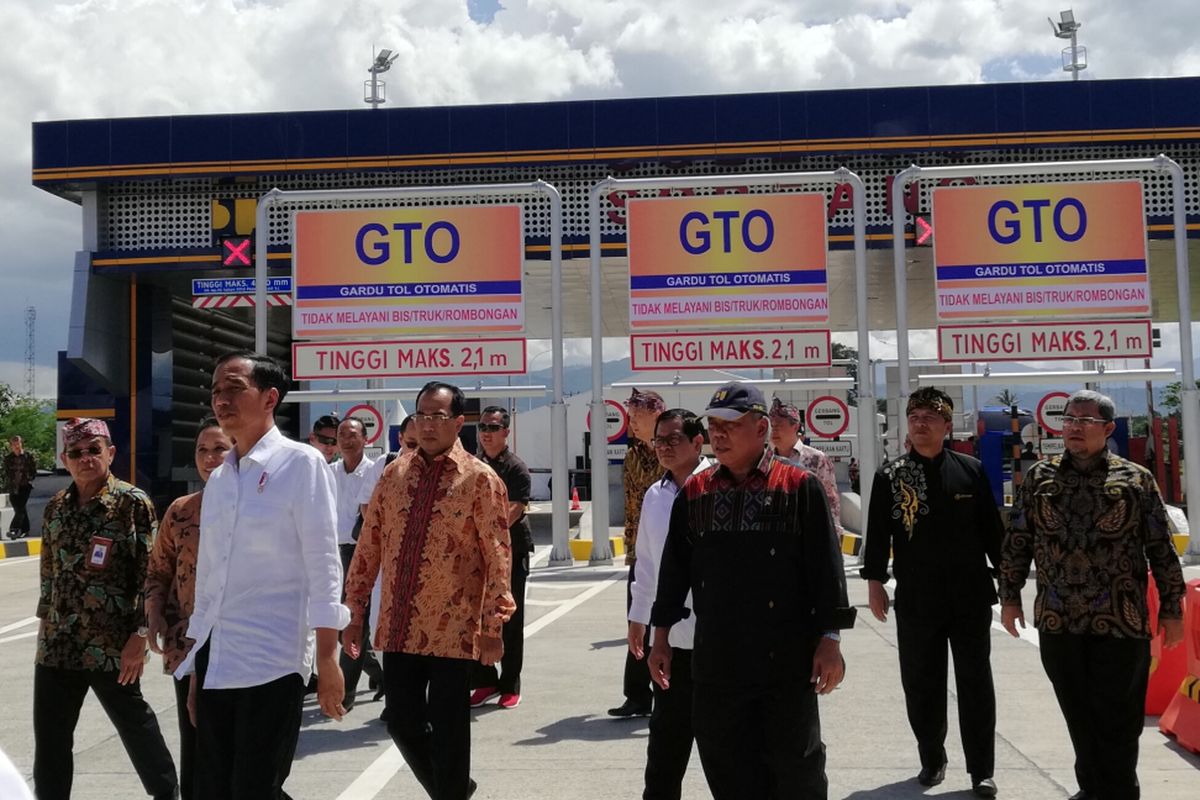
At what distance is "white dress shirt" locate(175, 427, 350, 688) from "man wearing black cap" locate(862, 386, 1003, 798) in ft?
8.99

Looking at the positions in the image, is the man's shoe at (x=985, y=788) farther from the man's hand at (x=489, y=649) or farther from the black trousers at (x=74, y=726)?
the black trousers at (x=74, y=726)

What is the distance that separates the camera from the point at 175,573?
14.7 ft

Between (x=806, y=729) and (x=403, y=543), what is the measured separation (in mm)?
1688

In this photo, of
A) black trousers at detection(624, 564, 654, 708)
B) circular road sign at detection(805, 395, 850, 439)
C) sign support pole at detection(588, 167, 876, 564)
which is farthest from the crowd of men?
circular road sign at detection(805, 395, 850, 439)

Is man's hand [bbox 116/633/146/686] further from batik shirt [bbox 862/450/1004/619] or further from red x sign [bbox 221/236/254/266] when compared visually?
red x sign [bbox 221/236/254/266]

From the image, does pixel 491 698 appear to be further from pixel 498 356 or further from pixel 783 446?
pixel 498 356

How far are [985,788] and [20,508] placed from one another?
21.4m

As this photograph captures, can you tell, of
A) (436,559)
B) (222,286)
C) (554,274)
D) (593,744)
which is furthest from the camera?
(222,286)

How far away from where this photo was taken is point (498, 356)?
1661 centimetres

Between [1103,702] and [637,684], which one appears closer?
[1103,702]

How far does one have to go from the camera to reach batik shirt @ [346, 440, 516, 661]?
15.3ft

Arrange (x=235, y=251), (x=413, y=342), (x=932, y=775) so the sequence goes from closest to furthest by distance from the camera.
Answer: (x=932, y=775), (x=413, y=342), (x=235, y=251)

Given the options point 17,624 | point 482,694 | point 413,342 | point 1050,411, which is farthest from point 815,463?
point 1050,411

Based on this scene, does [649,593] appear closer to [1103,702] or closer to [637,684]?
[1103,702]
